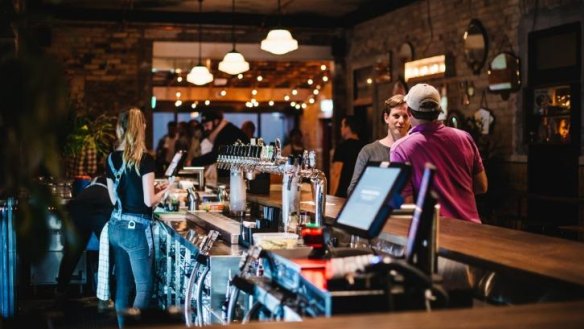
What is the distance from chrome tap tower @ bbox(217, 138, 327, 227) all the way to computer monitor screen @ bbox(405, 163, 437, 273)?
1.43 m

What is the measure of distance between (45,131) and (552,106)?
26.2 feet

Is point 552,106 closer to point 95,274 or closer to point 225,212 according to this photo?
point 225,212

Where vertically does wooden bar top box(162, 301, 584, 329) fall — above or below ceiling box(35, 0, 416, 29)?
below

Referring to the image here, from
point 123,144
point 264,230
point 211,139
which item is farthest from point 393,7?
point 264,230

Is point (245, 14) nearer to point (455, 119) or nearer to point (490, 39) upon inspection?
point (455, 119)

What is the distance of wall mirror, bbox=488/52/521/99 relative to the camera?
371 inches

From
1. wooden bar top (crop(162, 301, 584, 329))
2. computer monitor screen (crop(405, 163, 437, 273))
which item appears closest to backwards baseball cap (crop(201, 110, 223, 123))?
computer monitor screen (crop(405, 163, 437, 273))

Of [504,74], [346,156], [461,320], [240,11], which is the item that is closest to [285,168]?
[461,320]

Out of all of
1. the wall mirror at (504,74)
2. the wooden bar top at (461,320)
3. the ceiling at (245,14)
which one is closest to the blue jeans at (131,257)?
the wooden bar top at (461,320)

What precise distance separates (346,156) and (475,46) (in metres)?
3.03

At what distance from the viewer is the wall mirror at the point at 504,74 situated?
30.9ft

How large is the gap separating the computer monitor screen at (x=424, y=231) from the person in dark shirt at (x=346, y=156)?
5410 millimetres

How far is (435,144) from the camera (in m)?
4.25

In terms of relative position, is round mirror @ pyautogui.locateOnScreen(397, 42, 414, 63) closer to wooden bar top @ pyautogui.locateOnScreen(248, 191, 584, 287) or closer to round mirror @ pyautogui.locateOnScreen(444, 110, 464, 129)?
round mirror @ pyautogui.locateOnScreen(444, 110, 464, 129)
